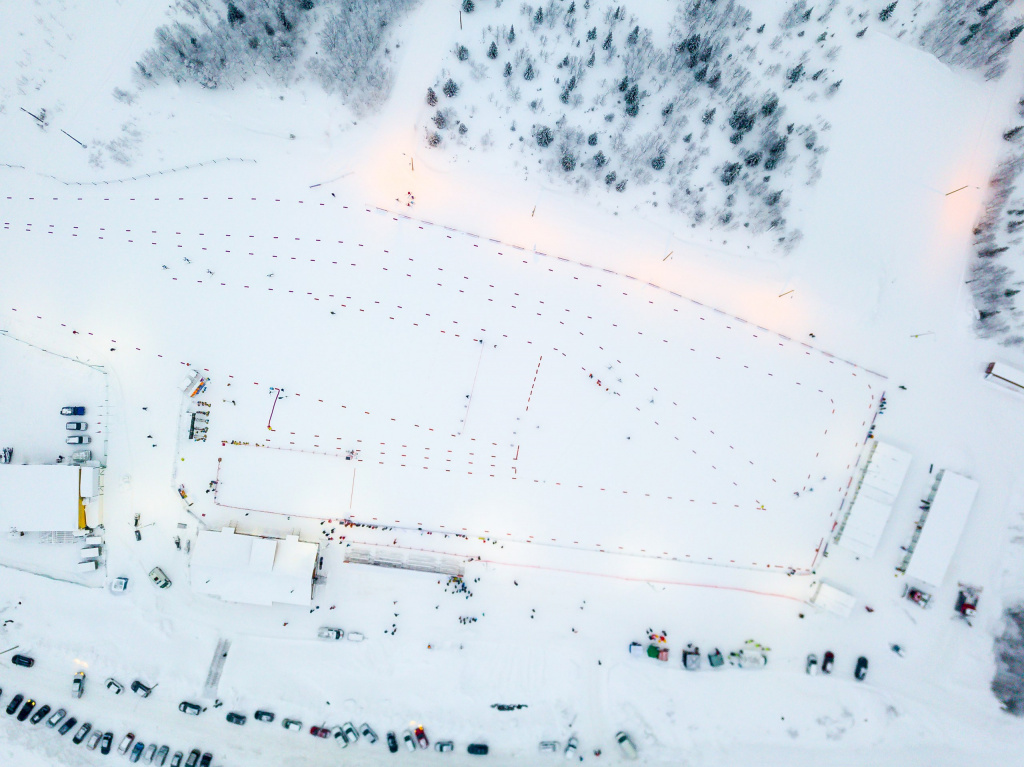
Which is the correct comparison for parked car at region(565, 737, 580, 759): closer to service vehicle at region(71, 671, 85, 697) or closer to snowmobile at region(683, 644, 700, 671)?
snowmobile at region(683, 644, 700, 671)

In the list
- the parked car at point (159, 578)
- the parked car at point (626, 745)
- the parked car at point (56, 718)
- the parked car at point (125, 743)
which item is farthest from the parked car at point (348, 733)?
the parked car at point (56, 718)

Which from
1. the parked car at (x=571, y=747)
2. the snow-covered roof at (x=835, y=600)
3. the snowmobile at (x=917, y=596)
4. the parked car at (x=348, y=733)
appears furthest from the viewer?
the snowmobile at (x=917, y=596)

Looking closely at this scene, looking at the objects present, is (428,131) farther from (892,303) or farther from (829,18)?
(892,303)

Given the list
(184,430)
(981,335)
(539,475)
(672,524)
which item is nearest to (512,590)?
(539,475)

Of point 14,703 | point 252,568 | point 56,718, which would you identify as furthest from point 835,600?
point 14,703

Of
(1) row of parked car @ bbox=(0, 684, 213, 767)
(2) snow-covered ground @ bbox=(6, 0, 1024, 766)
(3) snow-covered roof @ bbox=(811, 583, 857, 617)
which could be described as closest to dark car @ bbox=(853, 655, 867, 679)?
(2) snow-covered ground @ bbox=(6, 0, 1024, 766)

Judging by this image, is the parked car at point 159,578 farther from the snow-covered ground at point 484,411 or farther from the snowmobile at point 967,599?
the snowmobile at point 967,599
